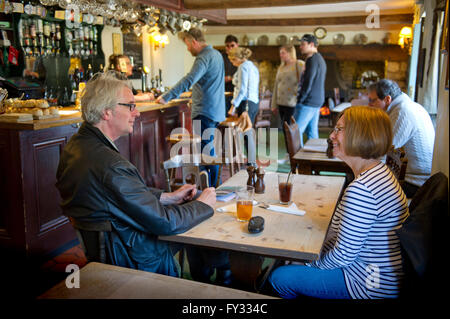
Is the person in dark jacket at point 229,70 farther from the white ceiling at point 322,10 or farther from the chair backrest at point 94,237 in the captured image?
the chair backrest at point 94,237

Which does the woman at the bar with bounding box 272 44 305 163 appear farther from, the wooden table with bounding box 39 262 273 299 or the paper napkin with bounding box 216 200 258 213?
the wooden table with bounding box 39 262 273 299

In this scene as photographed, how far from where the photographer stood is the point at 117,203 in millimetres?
1786

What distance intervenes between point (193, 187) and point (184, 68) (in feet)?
28.6

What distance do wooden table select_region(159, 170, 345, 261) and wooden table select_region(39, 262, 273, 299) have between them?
8.1 inches

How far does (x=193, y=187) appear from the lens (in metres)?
2.33

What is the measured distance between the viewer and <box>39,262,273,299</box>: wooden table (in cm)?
148

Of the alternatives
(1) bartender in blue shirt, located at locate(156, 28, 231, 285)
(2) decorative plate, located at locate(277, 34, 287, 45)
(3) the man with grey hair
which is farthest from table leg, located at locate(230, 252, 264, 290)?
(2) decorative plate, located at locate(277, 34, 287, 45)

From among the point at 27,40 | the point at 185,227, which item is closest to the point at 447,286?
the point at 185,227

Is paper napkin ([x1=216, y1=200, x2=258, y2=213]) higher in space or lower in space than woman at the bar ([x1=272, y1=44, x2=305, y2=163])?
lower

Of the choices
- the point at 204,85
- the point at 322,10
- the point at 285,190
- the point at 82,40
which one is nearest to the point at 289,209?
the point at 285,190

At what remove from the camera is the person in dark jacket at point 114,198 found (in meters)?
1.77

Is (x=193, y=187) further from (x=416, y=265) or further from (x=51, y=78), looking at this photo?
(x=51, y=78)

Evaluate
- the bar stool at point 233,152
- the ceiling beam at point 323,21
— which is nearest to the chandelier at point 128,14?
the bar stool at point 233,152

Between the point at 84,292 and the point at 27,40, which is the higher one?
the point at 27,40
